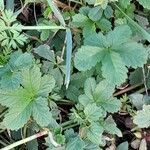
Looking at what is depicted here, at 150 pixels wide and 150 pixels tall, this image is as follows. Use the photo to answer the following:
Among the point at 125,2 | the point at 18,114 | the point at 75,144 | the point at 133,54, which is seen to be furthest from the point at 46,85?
the point at 125,2

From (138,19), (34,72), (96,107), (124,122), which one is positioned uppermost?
(138,19)

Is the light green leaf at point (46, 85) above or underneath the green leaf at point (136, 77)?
above

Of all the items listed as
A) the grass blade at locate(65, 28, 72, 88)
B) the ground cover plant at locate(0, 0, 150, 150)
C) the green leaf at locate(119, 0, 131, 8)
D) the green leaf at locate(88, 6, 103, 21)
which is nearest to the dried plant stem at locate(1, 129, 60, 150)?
the ground cover plant at locate(0, 0, 150, 150)

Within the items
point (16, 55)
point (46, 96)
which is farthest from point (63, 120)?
point (16, 55)

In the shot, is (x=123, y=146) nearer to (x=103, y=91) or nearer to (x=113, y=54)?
(x=103, y=91)

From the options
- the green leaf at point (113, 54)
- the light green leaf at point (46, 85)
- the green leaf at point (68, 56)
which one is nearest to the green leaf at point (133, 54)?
the green leaf at point (113, 54)

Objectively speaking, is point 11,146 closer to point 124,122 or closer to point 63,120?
point 63,120

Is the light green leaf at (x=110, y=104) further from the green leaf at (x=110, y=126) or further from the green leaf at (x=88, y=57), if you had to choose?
the green leaf at (x=88, y=57)
